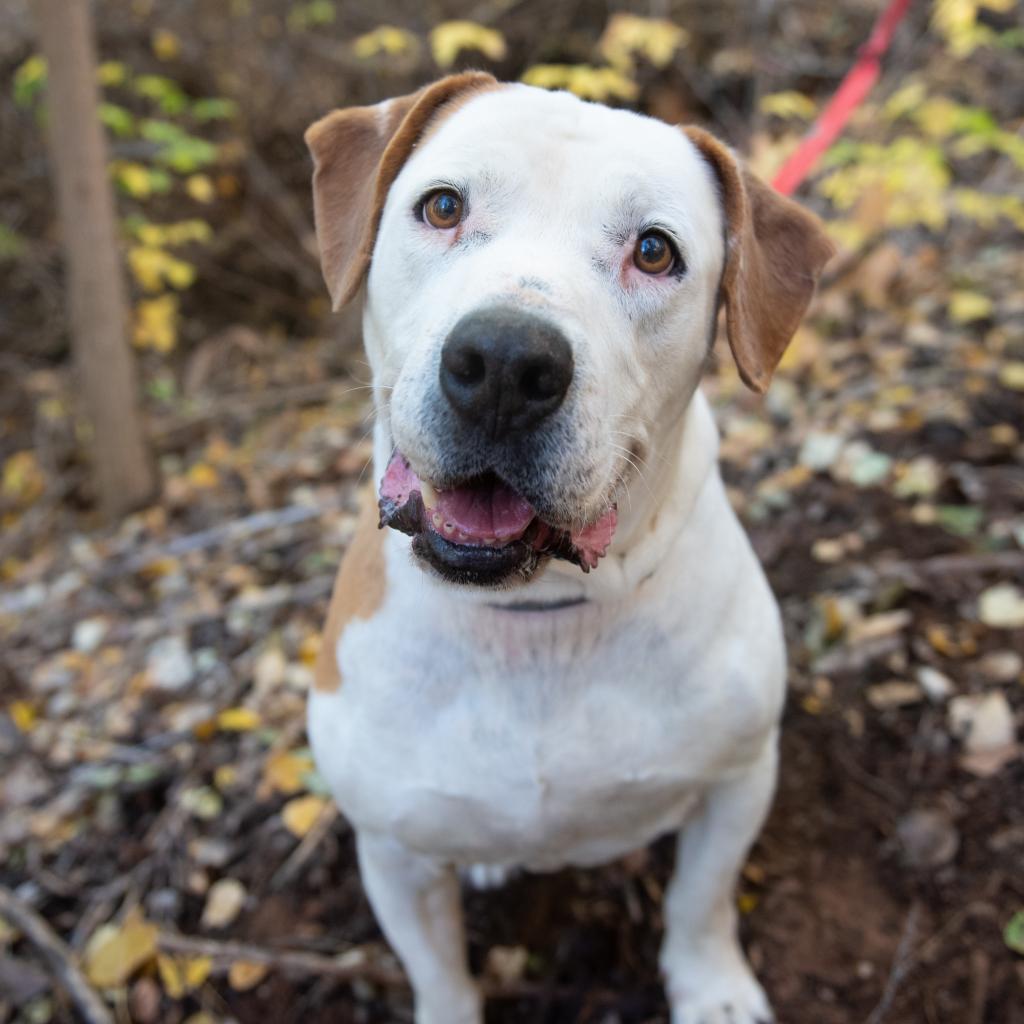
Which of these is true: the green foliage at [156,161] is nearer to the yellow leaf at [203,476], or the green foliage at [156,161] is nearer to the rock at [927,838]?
the yellow leaf at [203,476]

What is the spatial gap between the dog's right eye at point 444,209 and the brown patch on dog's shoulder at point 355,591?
634mm

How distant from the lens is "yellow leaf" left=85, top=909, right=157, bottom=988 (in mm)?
2748

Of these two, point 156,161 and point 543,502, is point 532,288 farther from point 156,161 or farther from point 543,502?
point 156,161

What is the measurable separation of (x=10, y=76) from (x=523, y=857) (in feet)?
21.2

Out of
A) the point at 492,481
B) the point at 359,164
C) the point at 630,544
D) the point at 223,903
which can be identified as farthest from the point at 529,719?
the point at 223,903

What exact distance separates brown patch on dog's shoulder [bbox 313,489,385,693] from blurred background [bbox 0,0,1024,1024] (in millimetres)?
342

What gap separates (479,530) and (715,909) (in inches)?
50.9

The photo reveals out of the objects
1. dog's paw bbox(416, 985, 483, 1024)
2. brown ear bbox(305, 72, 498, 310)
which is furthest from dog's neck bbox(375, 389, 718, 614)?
dog's paw bbox(416, 985, 483, 1024)

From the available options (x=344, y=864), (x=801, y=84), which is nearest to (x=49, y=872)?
(x=344, y=864)

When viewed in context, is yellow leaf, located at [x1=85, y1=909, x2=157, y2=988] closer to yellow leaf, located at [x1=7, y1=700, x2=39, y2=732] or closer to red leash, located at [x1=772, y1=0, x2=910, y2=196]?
yellow leaf, located at [x1=7, y1=700, x2=39, y2=732]

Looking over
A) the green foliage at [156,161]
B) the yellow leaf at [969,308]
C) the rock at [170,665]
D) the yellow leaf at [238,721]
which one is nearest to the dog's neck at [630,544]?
the yellow leaf at [238,721]

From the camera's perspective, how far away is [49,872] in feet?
10.2

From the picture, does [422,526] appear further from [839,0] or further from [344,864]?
[839,0]

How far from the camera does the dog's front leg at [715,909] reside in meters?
2.21
